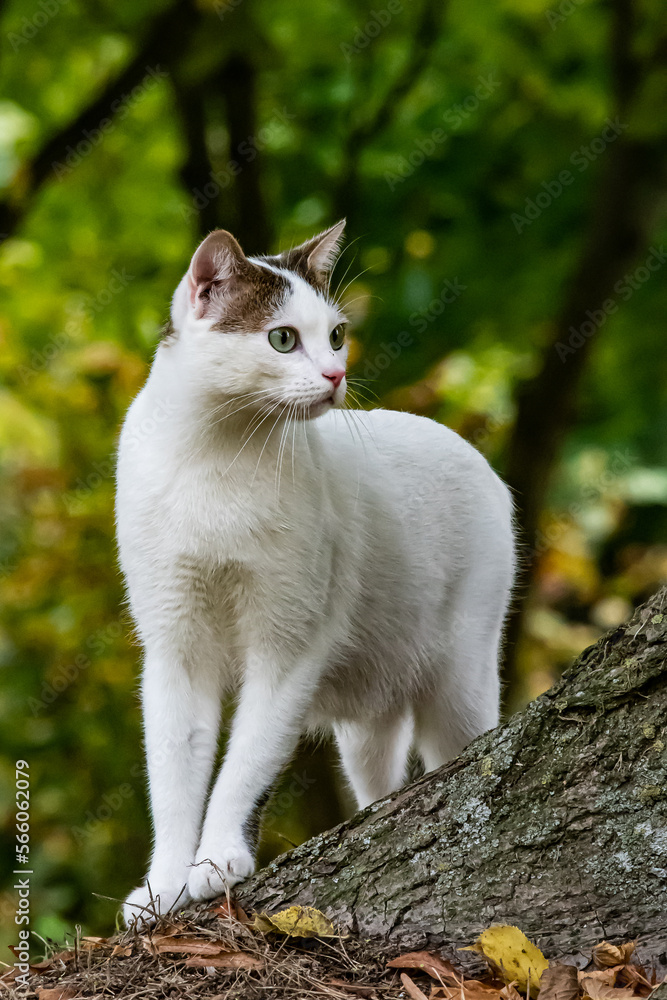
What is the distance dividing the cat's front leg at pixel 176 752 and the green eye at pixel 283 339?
93cm

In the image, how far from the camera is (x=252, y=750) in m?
2.70

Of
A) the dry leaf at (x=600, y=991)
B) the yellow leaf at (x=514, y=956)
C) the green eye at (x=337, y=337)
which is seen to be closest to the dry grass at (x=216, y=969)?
the yellow leaf at (x=514, y=956)

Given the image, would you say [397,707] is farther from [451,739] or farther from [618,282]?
[618,282]

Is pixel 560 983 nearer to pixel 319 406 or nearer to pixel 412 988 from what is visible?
pixel 412 988

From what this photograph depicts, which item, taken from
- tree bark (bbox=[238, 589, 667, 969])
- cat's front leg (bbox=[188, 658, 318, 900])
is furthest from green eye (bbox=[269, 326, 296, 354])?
tree bark (bbox=[238, 589, 667, 969])

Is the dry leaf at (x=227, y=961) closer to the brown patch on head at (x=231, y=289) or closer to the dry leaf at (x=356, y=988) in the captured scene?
the dry leaf at (x=356, y=988)

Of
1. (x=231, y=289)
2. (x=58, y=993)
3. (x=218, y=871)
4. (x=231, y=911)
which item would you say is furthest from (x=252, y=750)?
(x=231, y=289)

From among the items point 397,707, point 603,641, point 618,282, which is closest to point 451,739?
point 397,707

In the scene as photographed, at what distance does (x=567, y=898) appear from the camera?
204 cm

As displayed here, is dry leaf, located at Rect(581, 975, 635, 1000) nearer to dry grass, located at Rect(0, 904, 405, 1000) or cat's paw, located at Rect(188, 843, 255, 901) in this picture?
dry grass, located at Rect(0, 904, 405, 1000)

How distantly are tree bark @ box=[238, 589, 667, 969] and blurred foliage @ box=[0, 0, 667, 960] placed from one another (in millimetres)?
2754

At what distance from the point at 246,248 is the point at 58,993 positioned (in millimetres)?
4008

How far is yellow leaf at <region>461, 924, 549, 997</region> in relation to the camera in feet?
6.30

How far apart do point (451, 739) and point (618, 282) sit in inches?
122
